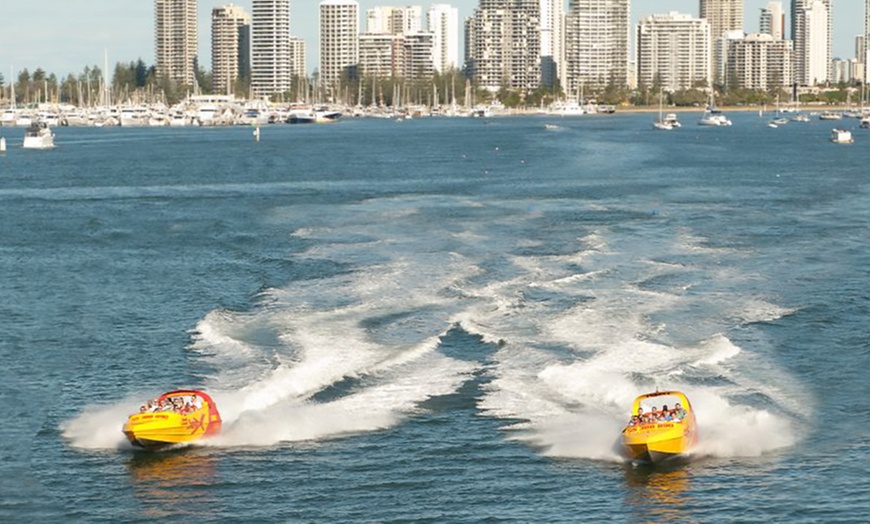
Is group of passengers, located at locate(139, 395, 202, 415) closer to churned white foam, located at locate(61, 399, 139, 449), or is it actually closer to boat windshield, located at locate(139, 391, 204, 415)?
boat windshield, located at locate(139, 391, 204, 415)

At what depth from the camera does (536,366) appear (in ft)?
185

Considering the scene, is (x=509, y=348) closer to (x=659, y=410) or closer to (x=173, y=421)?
(x=659, y=410)

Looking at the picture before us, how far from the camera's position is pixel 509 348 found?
59.3 metres

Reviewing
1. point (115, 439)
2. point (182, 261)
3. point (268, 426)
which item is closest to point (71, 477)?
point (115, 439)

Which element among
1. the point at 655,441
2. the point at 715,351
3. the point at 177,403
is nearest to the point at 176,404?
the point at 177,403

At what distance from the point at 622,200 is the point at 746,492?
7675 cm

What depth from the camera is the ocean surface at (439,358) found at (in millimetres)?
43312

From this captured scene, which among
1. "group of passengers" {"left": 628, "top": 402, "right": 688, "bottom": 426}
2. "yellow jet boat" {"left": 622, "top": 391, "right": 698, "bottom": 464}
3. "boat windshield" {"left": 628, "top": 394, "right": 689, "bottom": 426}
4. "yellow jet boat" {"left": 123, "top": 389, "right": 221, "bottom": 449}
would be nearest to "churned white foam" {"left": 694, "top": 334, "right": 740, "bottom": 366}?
"boat windshield" {"left": 628, "top": 394, "right": 689, "bottom": 426}

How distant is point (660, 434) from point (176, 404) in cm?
1439

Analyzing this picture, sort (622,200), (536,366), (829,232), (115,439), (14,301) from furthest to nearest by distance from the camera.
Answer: (622,200) < (829,232) < (14,301) < (536,366) < (115,439)

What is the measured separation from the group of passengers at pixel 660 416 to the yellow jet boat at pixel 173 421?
499 inches

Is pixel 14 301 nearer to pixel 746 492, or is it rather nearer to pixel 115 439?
pixel 115 439

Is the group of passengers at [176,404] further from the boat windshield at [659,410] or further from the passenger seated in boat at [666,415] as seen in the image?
the passenger seated in boat at [666,415]

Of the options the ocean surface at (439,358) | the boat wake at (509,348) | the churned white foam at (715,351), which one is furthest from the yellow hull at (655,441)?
the churned white foam at (715,351)
